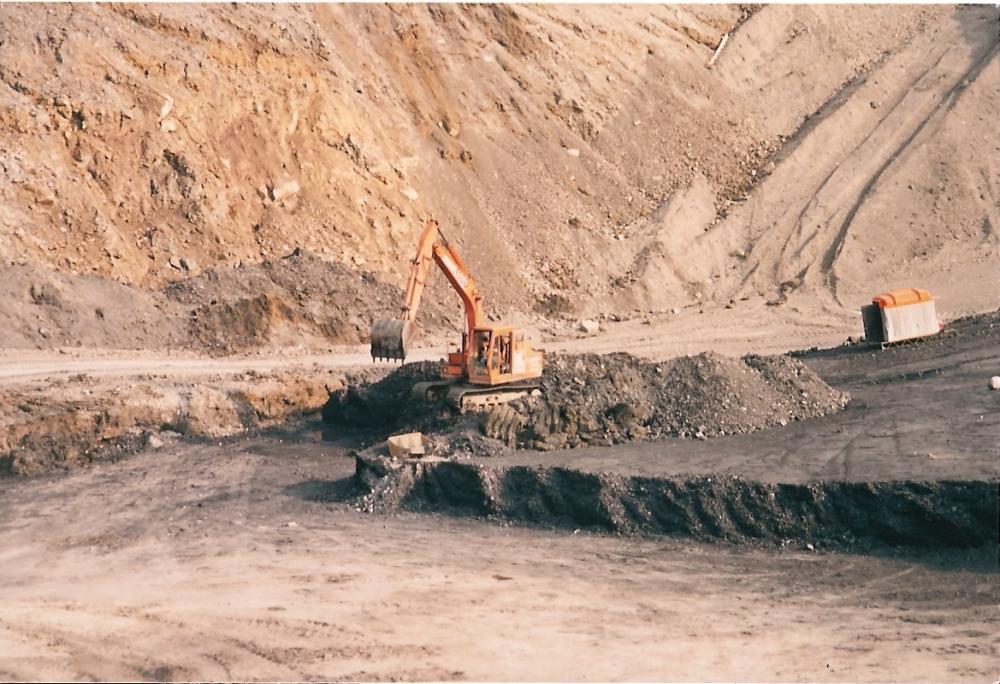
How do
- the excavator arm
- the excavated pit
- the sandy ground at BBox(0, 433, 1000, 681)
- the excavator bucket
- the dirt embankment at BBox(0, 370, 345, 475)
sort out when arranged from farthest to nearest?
the dirt embankment at BBox(0, 370, 345, 475) < the excavator arm < the excavator bucket < the excavated pit < the sandy ground at BBox(0, 433, 1000, 681)

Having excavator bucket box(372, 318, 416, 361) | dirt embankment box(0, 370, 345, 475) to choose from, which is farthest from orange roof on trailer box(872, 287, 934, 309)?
dirt embankment box(0, 370, 345, 475)

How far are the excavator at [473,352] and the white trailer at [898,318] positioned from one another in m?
8.79

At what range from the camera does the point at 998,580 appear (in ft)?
43.9

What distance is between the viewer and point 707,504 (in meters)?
15.4

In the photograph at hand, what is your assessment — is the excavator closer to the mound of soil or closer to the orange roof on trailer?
the mound of soil

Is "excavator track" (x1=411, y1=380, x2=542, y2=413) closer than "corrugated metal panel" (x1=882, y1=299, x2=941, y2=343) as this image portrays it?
Yes

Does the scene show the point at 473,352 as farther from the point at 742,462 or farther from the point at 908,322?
the point at 908,322

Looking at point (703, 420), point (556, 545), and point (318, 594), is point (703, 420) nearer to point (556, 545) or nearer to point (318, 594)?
point (556, 545)

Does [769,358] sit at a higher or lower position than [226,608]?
higher

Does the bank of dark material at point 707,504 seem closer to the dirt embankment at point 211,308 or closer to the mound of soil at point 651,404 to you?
the mound of soil at point 651,404

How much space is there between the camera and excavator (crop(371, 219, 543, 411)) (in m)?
19.8

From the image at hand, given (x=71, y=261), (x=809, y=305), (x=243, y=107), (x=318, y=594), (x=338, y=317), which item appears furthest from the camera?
(x=809, y=305)

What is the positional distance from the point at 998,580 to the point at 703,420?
A: 6448 mm

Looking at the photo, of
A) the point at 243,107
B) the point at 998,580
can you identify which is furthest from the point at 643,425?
the point at 243,107
